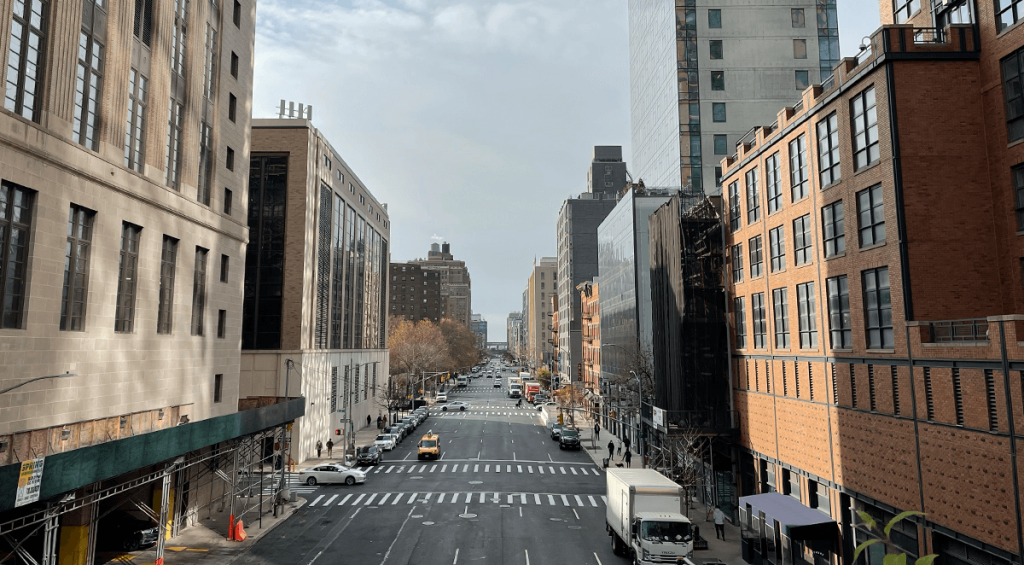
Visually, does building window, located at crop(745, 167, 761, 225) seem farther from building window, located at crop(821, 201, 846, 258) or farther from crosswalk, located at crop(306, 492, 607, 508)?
crosswalk, located at crop(306, 492, 607, 508)

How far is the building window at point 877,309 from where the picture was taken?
71.1 feet

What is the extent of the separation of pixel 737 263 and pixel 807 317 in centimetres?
830

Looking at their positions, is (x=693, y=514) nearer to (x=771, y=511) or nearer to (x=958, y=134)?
(x=771, y=511)

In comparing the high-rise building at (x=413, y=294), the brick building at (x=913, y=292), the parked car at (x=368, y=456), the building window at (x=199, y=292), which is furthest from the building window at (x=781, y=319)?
the high-rise building at (x=413, y=294)

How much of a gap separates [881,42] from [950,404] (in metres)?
12.2

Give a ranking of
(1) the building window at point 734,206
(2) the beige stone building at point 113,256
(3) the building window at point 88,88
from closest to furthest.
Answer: (2) the beige stone building at point 113,256
(3) the building window at point 88,88
(1) the building window at point 734,206

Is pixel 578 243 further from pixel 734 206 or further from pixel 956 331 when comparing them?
pixel 956 331

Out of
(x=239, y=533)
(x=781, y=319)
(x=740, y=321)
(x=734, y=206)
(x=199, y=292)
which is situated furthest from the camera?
(x=734, y=206)

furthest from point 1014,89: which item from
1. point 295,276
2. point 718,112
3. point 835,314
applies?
point 295,276

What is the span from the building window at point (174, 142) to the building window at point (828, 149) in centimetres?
2779

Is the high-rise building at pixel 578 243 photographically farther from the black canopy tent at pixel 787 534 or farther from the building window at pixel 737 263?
the black canopy tent at pixel 787 534

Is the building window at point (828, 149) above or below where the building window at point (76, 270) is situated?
above

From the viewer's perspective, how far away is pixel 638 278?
194ft

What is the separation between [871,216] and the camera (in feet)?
73.8
